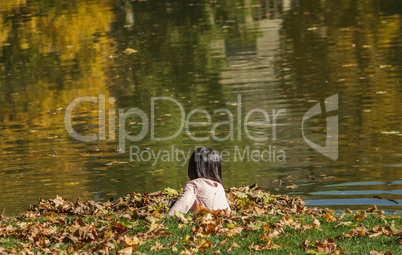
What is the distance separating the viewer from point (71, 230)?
679 cm

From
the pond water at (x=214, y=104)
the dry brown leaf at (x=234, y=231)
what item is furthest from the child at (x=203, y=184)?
the pond water at (x=214, y=104)

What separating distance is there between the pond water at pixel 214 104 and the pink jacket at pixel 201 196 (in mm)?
Answer: 1649

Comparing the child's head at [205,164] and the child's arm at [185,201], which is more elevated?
the child's head at [205,164]

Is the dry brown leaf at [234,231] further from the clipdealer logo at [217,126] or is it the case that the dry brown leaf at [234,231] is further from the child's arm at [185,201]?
the clipdealer logo at [217,126]

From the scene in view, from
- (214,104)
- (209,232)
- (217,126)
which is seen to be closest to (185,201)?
(209,232)

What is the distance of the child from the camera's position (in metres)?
7.07

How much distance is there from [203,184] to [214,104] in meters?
6.59

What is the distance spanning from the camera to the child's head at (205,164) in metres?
7.11

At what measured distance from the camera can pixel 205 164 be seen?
7.12m

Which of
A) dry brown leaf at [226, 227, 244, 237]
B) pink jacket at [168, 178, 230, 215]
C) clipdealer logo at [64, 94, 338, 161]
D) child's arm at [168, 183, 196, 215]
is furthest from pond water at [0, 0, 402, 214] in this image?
dry brown leaf at [226, 227, 244, 237]

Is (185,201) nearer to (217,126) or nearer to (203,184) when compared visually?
(203,184)

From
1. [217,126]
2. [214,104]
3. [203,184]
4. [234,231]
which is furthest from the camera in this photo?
[214,104]

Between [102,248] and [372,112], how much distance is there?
7459 millimetres

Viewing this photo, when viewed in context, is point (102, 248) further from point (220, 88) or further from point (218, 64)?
point (218, 64)
